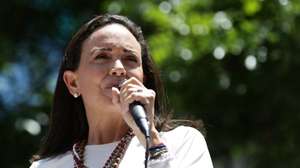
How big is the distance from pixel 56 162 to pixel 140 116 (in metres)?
0.88

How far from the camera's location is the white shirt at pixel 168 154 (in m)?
3.76

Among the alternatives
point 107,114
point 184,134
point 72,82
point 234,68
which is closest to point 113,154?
point 107,114

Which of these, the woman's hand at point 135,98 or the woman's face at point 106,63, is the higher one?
the woman's face at point 106,63

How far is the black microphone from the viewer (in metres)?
3.42

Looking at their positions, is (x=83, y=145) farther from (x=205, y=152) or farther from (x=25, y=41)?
(x=25, y=41)

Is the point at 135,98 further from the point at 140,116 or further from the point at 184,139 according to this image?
the point at 184,139

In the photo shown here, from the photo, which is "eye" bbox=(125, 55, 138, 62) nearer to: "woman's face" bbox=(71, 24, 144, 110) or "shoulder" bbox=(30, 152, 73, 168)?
"woman's face" bbox=(71, 24, 144, 110)

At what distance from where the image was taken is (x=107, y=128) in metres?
4.14

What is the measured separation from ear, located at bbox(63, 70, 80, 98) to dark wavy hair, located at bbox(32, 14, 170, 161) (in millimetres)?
24

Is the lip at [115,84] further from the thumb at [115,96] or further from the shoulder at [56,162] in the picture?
the shoulder at [56,162]

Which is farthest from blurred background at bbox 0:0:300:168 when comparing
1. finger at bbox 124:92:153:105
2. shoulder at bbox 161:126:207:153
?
finger at bbox 124:92:153:105

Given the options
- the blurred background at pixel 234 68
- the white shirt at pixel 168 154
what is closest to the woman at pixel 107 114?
the white shirt at pixel 168 154

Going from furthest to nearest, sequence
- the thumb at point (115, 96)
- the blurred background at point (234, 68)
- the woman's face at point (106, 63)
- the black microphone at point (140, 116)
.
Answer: the blurred background at point (234, 68), the woman's face at point (106, 63), the thumb at point (115, 96), the black microphone at point (140, 116)

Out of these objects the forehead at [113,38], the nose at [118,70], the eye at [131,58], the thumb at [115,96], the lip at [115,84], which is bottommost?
the thumb at [115,96]
